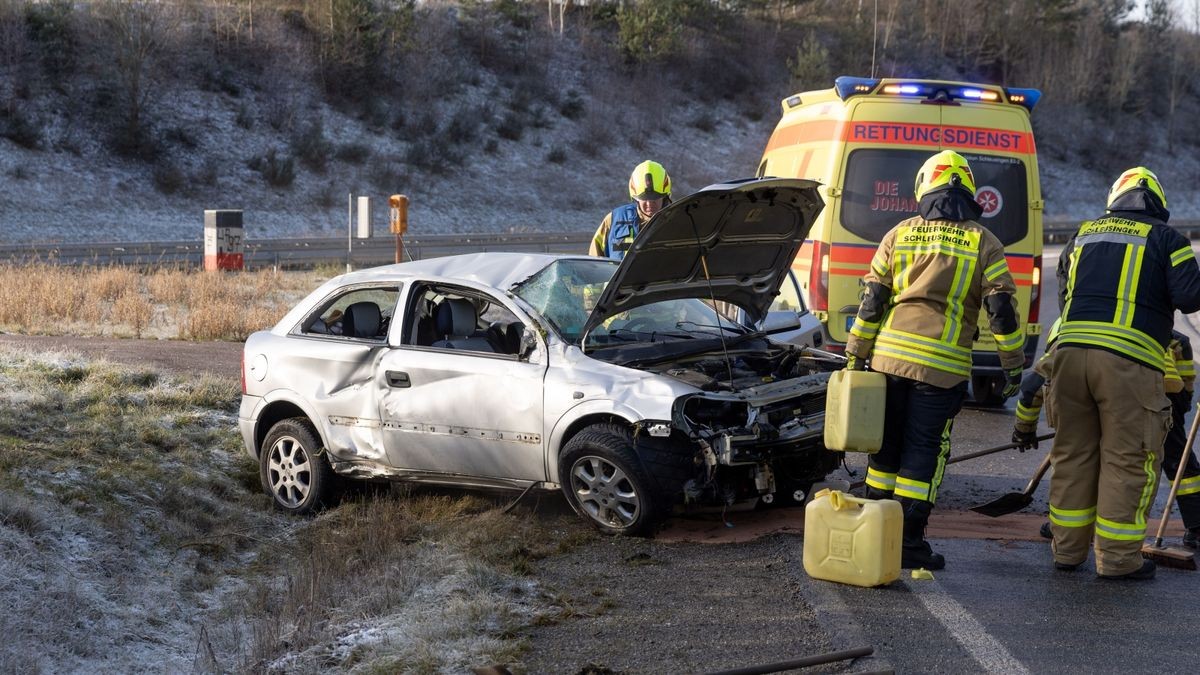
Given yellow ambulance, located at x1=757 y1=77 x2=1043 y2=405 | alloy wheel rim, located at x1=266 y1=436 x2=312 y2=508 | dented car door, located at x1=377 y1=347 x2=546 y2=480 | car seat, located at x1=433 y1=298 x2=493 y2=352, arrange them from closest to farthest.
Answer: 1. dented car door, located at x1=377 y1=347 x2=546 y2=480
2. car seat, located at x1=433 y1=298 x2=493 y2=352
3. alloy wheel rim, located at x1=266 y1=436 x2=312 y2=508
4. yellow ambulance, located at x1=757 y1=77 x2=1043 y2=405

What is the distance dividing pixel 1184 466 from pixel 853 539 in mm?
1876

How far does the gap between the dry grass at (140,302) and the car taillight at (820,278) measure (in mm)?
7202

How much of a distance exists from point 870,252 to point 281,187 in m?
30.1

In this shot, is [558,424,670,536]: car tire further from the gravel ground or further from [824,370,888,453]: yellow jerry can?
[824,370,888,453]: yellow jerry can

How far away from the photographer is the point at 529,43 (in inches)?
1953

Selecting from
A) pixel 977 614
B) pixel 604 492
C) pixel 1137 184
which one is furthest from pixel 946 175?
pixel 604 492

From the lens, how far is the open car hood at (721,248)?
6.36 metres

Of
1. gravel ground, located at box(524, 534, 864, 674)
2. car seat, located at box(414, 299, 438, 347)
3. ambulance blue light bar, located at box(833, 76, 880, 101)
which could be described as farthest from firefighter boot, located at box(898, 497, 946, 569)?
ambulance blue light bar, located at box(833, 76, 880, 101)

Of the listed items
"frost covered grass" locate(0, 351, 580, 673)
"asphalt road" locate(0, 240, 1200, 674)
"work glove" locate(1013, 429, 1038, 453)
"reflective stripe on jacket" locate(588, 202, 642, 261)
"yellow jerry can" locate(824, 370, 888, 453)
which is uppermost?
"reflective stripe on jacket" locate(588, 202, 642, 261)

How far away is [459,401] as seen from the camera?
265 inches

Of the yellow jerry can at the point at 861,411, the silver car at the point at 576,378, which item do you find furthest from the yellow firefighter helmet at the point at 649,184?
the yellow jerry can at the point at 861,411

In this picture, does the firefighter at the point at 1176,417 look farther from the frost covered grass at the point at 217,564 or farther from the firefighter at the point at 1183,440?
the frost covered grass at the point at 217,564

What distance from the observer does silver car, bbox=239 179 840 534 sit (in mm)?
6234

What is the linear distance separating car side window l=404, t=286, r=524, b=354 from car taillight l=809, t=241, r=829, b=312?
373cm
